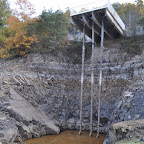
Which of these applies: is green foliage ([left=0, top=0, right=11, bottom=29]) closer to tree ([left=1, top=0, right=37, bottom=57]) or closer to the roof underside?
tree ([left=1, top=0, right=37, bottom=57])

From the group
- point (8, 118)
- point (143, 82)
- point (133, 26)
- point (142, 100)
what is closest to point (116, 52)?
point (133, 26)

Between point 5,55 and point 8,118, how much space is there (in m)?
7.20

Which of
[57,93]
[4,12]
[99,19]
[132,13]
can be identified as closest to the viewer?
[99,19]

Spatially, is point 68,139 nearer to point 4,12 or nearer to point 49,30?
point 49,30

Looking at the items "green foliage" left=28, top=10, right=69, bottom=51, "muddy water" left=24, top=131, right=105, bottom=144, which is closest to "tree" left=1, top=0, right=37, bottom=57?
"green foliage" left=28, top=10, right=69, bottom=51

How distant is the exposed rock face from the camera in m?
9.45

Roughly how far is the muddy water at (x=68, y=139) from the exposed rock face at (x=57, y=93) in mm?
444

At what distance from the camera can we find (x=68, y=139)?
10.1 metres

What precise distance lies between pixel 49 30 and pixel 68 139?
994cm

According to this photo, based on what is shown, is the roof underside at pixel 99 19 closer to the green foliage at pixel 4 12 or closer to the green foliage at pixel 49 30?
the green foliage at pixel 49 30

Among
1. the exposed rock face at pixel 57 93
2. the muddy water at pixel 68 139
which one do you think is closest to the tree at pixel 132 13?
the exposed rock face at pixel 57 93

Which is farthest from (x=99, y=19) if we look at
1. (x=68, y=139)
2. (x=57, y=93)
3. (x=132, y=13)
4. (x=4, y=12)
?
(x=4, y=12)

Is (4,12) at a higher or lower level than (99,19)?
higher

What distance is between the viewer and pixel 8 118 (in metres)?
9.29
